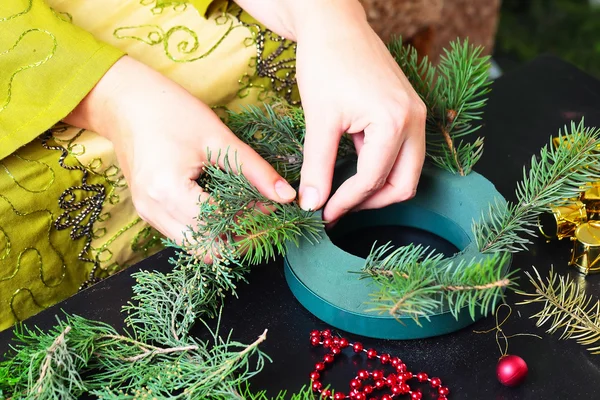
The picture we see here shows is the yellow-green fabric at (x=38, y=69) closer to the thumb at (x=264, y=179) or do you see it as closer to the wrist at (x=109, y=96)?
the wrist at (x=109, y=96)

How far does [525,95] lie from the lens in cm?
87

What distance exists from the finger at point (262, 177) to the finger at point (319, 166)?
0.02 meters

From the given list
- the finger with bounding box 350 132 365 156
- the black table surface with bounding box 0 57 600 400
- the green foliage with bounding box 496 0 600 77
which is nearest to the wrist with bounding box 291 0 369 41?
the finger with bounding box 350 132 365 156

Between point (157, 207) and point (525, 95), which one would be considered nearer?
point (157, 207)

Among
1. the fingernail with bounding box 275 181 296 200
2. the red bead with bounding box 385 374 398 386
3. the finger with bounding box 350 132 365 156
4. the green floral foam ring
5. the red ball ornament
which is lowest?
the red bead with bounding box 385 374 398 386

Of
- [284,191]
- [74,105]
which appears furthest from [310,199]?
Answer: [74,105]

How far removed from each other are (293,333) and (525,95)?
49 cm

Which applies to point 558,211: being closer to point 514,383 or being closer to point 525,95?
point 514,383

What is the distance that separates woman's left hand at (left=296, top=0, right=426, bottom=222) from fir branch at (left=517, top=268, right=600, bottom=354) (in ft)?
0.47

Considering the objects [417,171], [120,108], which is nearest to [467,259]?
[417,171]

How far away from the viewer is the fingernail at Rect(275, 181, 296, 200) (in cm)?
57

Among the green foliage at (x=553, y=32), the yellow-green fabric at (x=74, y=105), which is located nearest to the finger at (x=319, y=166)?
the yellow-green fabric at (x=74, y=105)

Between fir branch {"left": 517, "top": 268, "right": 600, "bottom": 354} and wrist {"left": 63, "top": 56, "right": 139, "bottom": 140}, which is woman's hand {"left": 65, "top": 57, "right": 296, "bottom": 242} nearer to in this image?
wrist {"left": 63, "top": 56, "right": 139, "bottom": 140}

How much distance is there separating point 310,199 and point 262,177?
47 millimetres
